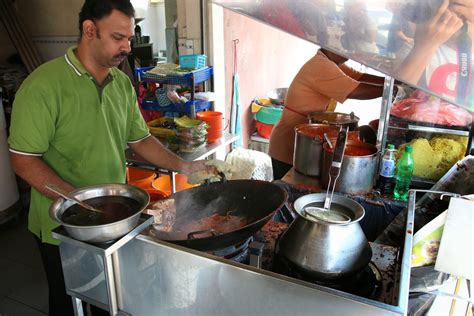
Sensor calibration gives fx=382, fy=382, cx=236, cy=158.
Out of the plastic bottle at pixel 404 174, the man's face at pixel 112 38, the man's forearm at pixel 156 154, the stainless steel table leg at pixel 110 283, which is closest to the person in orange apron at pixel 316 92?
the plastic bottle at pixel 404 174

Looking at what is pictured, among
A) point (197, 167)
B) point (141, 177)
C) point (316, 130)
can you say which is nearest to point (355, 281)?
point (197, 167)

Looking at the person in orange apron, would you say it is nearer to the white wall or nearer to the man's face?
the man's face

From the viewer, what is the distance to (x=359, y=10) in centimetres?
74

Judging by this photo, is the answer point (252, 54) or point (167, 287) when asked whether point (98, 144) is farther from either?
point (252, 54)

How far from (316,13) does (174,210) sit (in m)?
0.97

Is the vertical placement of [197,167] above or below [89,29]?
below

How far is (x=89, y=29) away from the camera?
157 cm

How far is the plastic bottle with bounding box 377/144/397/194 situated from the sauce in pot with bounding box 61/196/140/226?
1354 mm

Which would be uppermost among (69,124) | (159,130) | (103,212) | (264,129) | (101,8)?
(101,8)

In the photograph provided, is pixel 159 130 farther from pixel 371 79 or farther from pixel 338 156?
pixel 338 156

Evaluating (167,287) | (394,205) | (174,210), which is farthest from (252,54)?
(167,287)

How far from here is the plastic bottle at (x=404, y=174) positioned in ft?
6.36

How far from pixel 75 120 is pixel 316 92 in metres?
1.59

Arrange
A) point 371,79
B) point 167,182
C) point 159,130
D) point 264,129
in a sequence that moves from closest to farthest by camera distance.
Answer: point 371,79
point 159,130
point 167,182
point 264,129
